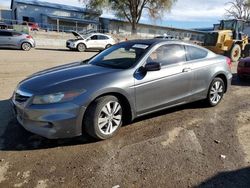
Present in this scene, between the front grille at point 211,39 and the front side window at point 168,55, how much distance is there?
10.9 meters

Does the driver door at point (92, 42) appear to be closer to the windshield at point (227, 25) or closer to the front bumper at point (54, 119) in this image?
the windshield at point (227, 25)

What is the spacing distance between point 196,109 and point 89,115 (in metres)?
2.80

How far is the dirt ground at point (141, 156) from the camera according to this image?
330 cm

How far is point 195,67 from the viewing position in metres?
5.56

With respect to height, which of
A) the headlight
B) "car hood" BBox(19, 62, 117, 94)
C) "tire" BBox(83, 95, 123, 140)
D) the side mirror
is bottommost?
"tire" BBox(83, 95, 123, 140)

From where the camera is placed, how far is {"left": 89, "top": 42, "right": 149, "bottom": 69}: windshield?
4.85m

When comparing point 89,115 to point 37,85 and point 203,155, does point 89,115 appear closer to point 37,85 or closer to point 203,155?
point 37,85

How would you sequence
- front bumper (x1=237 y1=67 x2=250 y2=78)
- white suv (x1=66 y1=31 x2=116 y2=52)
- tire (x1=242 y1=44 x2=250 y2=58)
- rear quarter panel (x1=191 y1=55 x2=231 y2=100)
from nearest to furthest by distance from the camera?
rear quarter panel (x1=191 y1=55 x2=231 y2=100), front bumper (x1=237 y1=67 x2=250 y2=78), tire (x1=242 y1=44 x2=250 y2=58), white suv (x1=66 y1=31 x2=116 y2=52)

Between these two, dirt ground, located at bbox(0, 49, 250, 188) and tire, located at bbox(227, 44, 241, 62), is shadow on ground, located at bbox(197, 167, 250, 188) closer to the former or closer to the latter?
dirt ground, located at bbox(0, 49, 250, 188)

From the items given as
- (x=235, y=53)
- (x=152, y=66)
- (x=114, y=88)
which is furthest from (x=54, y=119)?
(x=235, y=53)

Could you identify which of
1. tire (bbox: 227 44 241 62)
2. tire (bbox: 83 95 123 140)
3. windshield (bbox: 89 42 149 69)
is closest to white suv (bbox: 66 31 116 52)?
tire (bbox: 227 44 241 62)

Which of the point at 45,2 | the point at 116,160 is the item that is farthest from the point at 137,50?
the point at 45,2

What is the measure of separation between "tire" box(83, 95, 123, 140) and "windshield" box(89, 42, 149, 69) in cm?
75

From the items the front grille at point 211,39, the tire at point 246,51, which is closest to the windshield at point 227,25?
the tire at point 246,51
